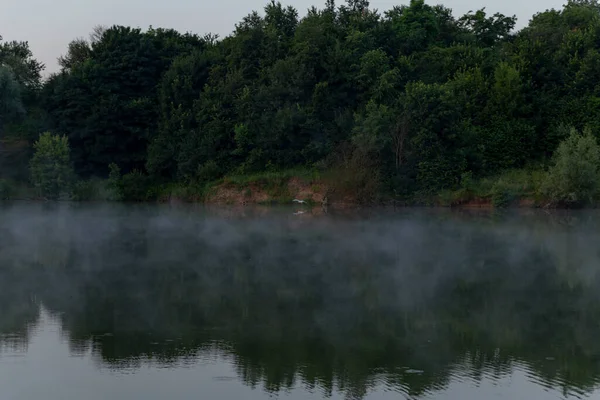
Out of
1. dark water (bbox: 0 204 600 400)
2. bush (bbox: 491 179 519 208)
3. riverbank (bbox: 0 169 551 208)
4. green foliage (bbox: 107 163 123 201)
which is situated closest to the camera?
dark water (bbox: 0 204 600 400)

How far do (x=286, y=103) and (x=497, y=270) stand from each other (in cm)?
3050

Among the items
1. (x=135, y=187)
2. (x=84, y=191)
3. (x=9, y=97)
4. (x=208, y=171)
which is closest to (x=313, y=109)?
(x=208, y=171)

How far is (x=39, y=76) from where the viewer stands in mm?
53781

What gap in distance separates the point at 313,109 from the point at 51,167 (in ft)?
55.3

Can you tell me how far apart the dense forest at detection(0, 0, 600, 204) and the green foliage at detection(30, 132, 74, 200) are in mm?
105

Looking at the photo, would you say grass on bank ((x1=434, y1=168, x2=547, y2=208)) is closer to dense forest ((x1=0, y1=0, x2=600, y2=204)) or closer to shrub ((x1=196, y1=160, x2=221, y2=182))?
dense forest ((x1=0, y1=0, x2=600, y2=204))

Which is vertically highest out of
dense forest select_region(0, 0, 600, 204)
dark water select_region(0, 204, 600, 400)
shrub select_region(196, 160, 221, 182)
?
dense forest select_region(0, 0, 600, 204)

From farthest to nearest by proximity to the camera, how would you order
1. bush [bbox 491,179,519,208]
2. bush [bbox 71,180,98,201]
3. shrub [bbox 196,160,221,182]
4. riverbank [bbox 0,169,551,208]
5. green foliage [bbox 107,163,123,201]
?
shrub [bbox 196,160,221,182] < green foliage [bbox 107,163,123,201] < bush [bbox 71,180,98,201] < riverbank [bbox 0,169,551,208] < bush [bbox 491,179,519,208]

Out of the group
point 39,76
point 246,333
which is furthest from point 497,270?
point 39,76

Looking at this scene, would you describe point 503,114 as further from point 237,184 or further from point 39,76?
point 39,76

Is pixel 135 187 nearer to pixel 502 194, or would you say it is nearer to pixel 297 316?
pixel 502 194

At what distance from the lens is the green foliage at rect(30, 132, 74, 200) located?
4462 cm

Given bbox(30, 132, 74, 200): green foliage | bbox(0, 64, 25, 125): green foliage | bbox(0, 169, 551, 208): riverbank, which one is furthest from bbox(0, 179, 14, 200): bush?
bbox(0, 64, 25, 125): green foliage

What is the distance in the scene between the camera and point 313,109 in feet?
155
